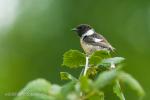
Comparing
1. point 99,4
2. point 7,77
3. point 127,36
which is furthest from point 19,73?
point 99,4

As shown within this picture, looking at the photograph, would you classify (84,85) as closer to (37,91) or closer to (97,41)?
(37,91)

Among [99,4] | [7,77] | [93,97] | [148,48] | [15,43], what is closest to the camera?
[93,97]

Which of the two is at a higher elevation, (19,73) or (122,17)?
(122,17)

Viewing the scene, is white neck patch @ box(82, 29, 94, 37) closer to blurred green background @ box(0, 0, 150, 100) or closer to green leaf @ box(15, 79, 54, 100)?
green leaf @ box(15, 79, 54, 100)

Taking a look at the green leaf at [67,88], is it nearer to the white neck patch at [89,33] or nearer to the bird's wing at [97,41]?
the bird's wing at [97,41]

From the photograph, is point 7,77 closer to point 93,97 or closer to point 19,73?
point 19,73

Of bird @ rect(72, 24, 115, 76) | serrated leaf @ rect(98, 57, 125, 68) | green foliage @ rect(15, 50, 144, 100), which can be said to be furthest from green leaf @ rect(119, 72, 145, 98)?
bird @ rect(72, 24, 115, 76)

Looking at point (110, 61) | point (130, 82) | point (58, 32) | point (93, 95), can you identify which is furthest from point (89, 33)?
point (58, 32)
